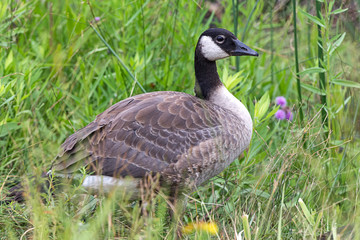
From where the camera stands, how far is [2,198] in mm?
3340

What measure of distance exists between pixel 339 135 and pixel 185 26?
5.82 feet

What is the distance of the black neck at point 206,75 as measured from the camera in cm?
402

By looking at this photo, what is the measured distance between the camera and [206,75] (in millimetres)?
4043

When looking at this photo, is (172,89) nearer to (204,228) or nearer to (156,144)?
(156,144)

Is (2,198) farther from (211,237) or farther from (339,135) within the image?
(339,135)

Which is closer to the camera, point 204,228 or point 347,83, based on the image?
point 204,228

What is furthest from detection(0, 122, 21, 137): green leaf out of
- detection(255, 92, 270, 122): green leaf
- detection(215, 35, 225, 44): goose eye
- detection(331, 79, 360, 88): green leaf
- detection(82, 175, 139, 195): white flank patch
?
detection(331, 79, 360, 88): green leaf

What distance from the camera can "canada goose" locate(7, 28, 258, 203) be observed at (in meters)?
3.46

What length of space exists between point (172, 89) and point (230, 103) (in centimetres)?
91

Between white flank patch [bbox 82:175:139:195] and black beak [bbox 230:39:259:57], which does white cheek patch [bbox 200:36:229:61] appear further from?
white flank patch [bbox 82:175:139:195]

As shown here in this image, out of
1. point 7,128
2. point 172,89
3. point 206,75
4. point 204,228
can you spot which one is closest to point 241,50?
point 206,75

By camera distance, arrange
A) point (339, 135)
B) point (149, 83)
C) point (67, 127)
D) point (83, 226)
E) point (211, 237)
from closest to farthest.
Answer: point (83, 226) → point (211, 237) → point (339, 135) → point (67, 127) → point (149, 83)

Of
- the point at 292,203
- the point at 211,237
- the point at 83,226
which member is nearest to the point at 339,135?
the point at 292,203

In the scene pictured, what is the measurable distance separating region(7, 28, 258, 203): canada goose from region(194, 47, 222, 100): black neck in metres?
0.30
